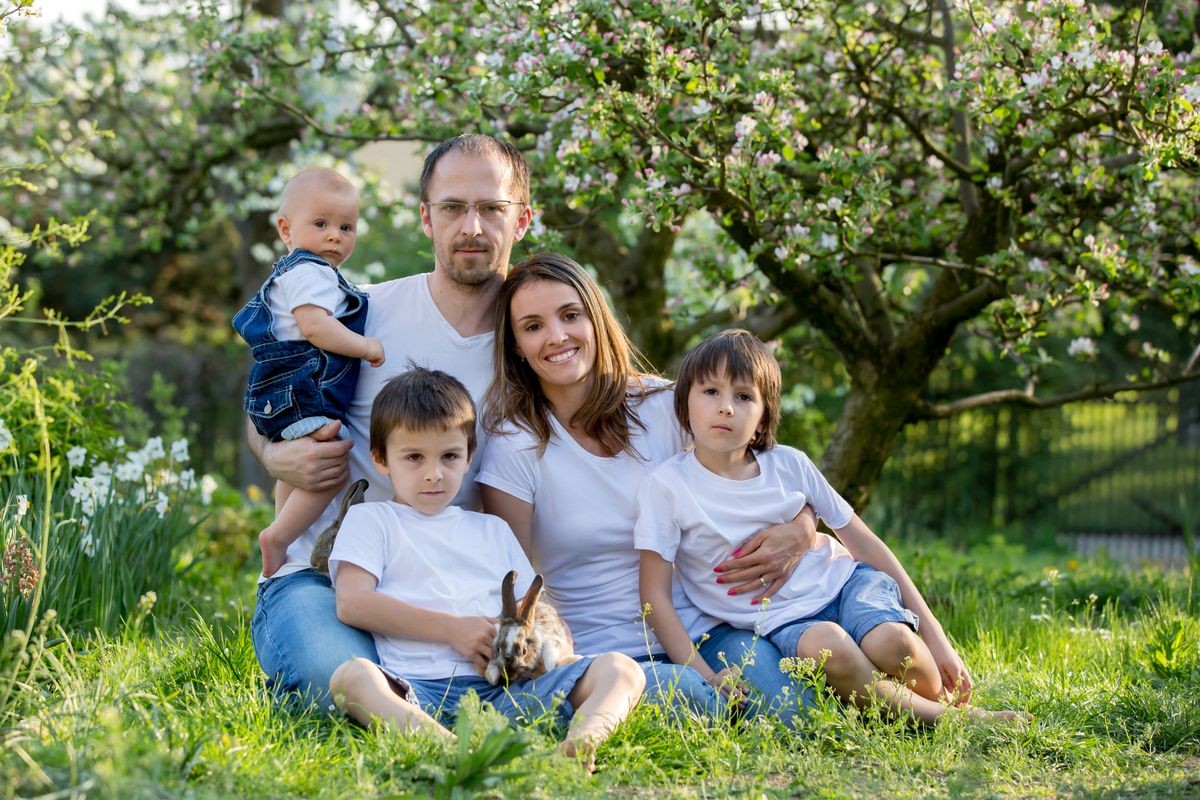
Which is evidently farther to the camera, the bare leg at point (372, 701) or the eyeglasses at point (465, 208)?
the eyeglasses at point (465, 208)

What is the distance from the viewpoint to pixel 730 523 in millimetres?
3352

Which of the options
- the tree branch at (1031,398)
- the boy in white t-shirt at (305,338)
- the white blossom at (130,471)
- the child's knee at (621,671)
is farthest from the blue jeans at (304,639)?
the tree branch at (1031,398)

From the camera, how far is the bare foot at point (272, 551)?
3434 millimetres

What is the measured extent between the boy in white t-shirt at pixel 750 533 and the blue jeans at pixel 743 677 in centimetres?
5

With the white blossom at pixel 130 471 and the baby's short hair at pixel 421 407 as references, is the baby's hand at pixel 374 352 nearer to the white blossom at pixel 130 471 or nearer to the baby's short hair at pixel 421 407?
the baby's short hair at pixel 421 407

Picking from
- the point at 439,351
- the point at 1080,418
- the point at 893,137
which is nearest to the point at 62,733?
the point at 439,351

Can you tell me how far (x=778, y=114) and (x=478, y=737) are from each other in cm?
231

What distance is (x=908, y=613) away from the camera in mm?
3260

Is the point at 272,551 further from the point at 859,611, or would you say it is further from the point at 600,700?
the point at 859,611

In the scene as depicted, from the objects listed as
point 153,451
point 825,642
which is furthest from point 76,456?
point 825,642

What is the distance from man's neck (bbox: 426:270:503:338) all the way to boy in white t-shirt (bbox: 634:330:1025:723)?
0.64 metres

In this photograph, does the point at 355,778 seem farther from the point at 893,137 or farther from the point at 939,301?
the point at 893,137

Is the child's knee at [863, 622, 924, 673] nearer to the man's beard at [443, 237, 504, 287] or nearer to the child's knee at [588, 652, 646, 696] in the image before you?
the child's knee at [588, 652, 646, 696]

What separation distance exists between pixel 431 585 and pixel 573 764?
2.23 ft
